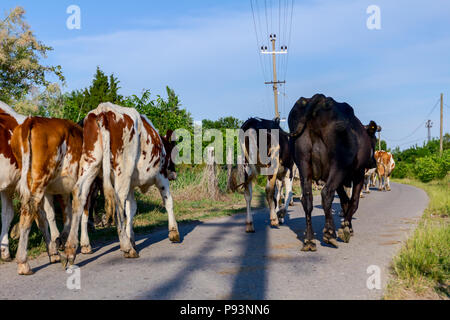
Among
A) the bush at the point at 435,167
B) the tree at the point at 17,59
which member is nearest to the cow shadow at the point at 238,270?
the tree at the point at 17,59

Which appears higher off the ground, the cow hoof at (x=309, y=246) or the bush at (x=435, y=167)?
the cow hoof at (x=309, y=246)

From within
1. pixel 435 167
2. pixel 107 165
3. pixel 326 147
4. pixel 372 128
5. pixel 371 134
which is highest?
pixel 372 128

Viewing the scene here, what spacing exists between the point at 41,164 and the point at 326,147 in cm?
429

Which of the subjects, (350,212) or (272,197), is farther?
(272,197)

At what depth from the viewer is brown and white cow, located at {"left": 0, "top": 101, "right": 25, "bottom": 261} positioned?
5676mm

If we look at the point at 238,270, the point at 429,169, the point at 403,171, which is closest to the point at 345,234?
the point at 238,270

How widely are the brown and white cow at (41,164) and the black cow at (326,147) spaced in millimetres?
3535

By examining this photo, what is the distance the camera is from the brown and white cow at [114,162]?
5.93 meters

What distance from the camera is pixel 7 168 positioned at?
5.70 meters

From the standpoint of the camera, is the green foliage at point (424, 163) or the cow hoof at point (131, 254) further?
the green foliage at point (424, 163)

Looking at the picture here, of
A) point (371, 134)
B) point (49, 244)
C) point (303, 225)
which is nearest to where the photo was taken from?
point (49, 244)

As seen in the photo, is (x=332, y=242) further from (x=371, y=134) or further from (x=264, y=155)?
(x=264, y=155)

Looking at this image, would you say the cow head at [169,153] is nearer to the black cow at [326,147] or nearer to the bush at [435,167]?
the black cow at [326,147]
